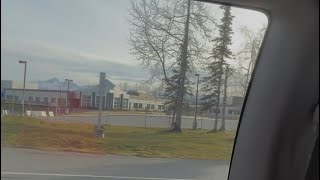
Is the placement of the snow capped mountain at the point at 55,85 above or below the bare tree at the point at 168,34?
below

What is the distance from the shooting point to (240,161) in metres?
3.44

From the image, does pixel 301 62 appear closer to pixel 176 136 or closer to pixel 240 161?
pixel 240 161

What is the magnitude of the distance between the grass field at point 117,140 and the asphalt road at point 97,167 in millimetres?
39

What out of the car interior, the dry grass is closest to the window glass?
the dry grass

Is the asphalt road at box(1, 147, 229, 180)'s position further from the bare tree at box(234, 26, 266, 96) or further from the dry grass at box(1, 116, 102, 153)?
the bare tree at box(234, 26, 266, 96)

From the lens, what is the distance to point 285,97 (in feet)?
9.62

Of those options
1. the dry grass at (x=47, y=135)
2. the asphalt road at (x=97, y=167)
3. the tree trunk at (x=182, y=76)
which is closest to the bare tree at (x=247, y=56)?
the tree trunk at (x=182, y=76)

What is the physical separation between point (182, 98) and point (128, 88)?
384mm

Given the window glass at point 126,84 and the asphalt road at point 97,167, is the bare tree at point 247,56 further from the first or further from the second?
the asphalt road at point 97,167

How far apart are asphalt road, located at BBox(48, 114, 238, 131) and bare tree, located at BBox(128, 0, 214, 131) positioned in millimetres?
251

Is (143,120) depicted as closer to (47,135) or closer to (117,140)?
(117,140)

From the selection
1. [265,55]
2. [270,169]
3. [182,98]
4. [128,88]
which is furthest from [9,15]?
[270,169]

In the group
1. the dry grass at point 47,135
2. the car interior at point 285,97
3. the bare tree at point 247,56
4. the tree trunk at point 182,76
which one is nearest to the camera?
the car interior at point 285,97

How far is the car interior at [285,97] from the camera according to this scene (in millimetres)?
2729
